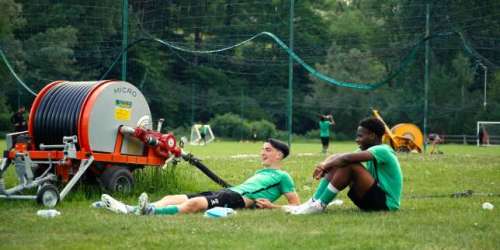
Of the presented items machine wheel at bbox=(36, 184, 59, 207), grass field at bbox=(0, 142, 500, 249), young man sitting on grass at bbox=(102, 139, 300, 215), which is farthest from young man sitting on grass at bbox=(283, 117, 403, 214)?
machine wheel at bbox=(36, 184, 59, 207)

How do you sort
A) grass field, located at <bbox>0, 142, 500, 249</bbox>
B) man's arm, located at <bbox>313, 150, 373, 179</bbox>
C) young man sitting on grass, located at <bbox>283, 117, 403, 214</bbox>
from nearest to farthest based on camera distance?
grass field, located at <bbox>0, 142, 500, 249</bbox>, man's arm, located at <bbox>313, 150, 373, 179</bbox>, young man sitting on grass, located at <bbox>283, 117, 403, 214</bbox>

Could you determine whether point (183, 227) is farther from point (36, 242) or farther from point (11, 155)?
point (11, 155)

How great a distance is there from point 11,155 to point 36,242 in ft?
15.4

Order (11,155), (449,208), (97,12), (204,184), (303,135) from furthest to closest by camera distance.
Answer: (303,135) < (97,12) < (204,184) < (11,155) < (449,208)

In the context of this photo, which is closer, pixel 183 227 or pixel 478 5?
pixel 183 227

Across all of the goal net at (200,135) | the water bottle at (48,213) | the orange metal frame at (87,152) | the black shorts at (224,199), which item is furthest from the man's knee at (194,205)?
the goal net at (200,135)

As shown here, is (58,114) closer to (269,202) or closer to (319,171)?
(269,202)

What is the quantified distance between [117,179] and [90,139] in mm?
743

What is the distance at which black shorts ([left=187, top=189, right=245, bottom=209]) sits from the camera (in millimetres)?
10359

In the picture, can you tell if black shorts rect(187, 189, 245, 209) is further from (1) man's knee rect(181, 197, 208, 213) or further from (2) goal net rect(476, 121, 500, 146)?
(2) goal net rect(476, 121, 500, 146)

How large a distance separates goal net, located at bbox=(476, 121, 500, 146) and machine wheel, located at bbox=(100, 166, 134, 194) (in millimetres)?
48430

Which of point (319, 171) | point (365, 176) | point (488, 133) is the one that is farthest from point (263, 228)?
point (488, 133)

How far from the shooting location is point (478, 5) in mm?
48562

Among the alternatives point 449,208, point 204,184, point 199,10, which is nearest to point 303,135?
point 199,10
